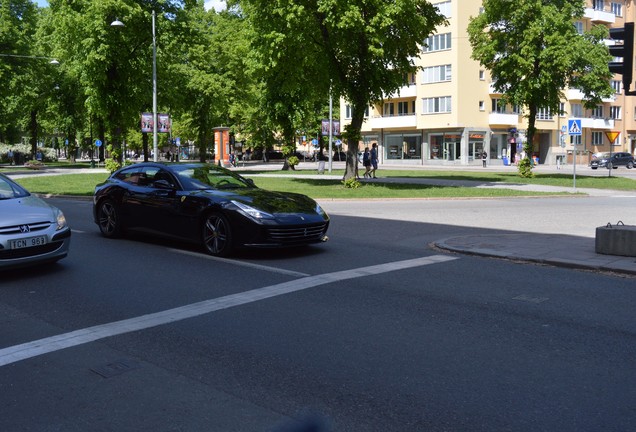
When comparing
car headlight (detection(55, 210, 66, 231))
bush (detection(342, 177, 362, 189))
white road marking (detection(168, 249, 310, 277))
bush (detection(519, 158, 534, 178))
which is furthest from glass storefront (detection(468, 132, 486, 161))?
car headlight (detection(55, 210, 66, 231))

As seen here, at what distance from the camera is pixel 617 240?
973 centimetres

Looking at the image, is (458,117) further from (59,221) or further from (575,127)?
(59,221)

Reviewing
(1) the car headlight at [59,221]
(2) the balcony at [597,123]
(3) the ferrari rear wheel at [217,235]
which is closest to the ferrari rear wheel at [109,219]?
(3) the ferrari rear wheel at [217,235]

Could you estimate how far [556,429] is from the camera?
3797mm

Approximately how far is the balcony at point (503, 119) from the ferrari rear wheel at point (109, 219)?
58.0m

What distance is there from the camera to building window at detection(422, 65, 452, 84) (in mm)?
63944

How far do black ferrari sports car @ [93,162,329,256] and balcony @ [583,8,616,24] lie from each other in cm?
7108

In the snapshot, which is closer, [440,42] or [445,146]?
[440,42]

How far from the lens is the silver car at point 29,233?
8031 mm

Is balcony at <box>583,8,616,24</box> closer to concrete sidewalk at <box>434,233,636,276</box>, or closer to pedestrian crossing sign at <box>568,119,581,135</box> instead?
pedestrian crossing sign at <box>568,119,581,135</box>

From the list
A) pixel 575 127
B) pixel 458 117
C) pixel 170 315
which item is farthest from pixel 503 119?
pixel 170 315

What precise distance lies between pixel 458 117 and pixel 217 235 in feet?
186

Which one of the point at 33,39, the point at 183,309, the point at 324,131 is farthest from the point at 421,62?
the point at 183,309

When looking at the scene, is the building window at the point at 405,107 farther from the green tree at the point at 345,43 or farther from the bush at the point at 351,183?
the bush at the point at 351,183
